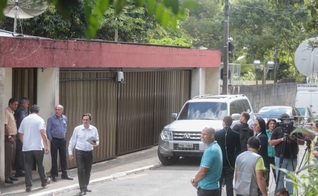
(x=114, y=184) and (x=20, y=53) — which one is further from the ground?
(x=20, y=53)

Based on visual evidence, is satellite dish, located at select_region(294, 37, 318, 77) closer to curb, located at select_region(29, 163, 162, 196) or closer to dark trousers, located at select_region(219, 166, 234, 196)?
dark trousers, located at select_region(219, 166, 234, 196)

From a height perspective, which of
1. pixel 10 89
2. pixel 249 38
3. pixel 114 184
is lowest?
pixel 114 184

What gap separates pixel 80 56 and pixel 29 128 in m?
3.48

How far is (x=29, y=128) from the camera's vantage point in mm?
12336

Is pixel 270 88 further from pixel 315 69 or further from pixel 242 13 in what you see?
pixel 315 69

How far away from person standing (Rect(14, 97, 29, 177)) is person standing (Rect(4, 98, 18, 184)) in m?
0.25

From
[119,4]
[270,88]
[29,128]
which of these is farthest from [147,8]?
[270,88]

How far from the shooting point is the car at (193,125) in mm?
16625

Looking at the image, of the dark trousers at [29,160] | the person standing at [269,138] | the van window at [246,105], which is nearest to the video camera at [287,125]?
the person standing at [269,138]

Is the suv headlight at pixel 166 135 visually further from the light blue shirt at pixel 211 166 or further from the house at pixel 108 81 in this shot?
the light blue shirt at pixel 211 166

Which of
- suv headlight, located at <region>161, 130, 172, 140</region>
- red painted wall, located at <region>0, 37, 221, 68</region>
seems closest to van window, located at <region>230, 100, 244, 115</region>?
suv headlight, located at <region>161, 130, 172, 140</region>

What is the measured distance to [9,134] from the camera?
13023 mm

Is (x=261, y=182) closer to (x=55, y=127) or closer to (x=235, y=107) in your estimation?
(x=55, y=127)

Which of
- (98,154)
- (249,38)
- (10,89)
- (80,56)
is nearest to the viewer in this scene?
(10,89)
